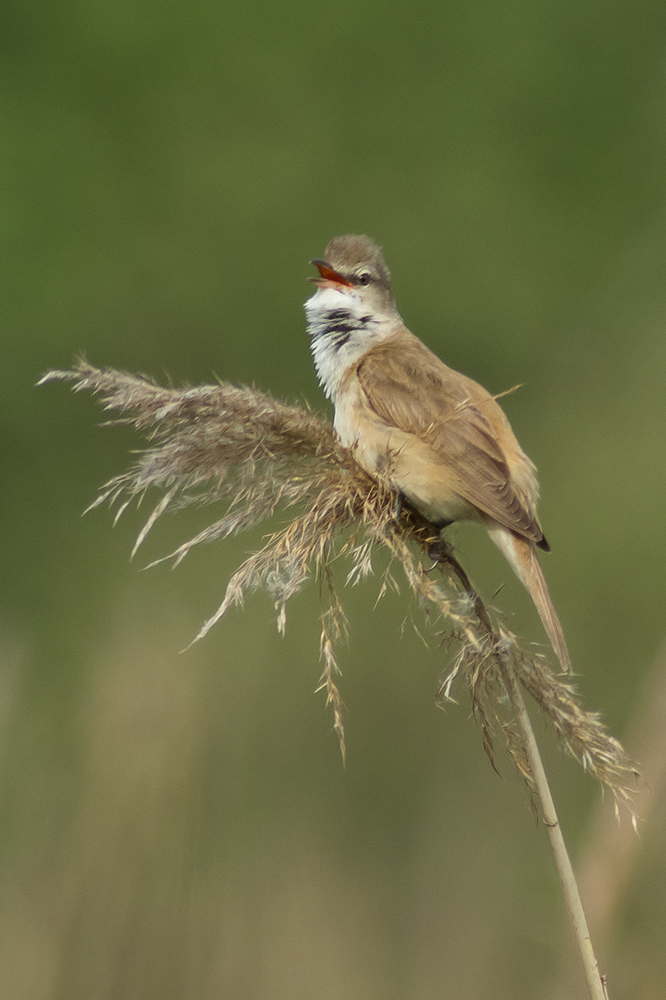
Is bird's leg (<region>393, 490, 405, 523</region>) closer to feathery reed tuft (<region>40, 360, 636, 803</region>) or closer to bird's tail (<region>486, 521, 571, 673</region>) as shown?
feathery reed tuft (<region>40, 360, 636, 803</region>)

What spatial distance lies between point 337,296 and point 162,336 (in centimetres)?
622

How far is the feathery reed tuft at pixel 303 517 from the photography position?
250 cm

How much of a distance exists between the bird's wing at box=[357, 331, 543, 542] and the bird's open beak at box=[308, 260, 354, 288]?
366mm

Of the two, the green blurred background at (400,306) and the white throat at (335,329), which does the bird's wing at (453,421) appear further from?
the green blurred background at (400,306)

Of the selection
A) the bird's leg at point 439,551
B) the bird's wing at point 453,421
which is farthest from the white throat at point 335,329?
the bird's leg at point 439,551

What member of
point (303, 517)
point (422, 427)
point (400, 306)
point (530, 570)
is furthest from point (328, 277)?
point (400, 306)

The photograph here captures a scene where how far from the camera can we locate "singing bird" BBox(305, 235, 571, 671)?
11.7 ft

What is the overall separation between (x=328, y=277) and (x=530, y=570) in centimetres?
147

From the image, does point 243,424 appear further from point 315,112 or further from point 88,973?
point 315,112

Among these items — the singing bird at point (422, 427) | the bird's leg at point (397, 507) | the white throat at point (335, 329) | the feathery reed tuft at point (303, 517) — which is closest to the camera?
the feathery reed tuft at point (303, 517)

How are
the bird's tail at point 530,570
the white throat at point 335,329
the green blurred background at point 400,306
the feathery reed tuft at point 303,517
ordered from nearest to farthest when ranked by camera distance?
1. the feathery reed tuft at point 303,517
2. the bird's tail at point 530,570
3. the white throat at point 335,329
4. the green blurred background at point 400,306

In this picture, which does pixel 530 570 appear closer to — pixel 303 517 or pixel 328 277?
pixel 303 517

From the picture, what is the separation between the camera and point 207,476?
2.83m

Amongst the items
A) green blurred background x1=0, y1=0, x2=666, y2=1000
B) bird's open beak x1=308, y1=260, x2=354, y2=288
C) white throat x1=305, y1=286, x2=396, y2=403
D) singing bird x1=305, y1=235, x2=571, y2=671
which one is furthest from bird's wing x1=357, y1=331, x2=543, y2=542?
green blurred background x1=0, y1=0, x2=666, y2=1000
